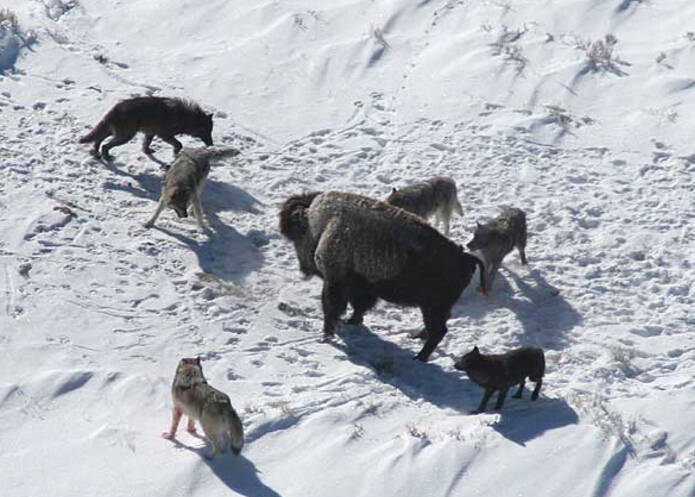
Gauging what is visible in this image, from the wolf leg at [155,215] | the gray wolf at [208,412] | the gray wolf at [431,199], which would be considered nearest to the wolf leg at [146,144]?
the wolf leg at [155,215]

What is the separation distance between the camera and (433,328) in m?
13.5

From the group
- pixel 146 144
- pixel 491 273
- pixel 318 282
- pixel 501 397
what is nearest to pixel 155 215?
pixel 146 144

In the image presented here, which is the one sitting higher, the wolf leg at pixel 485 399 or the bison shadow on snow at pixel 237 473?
the wolf leg at pixel 485 399

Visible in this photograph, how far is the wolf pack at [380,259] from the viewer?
38.8 feet

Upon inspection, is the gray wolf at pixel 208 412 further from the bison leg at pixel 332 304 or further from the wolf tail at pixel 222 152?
the wolf tail at pixel 222 152

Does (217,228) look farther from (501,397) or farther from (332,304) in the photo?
(501,397)

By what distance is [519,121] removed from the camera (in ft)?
60.4

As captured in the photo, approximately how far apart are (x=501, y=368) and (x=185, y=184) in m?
5.19

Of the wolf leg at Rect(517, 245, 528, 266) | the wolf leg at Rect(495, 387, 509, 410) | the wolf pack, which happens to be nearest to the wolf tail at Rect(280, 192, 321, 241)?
the wolf pack

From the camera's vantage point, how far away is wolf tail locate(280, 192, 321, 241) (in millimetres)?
14422

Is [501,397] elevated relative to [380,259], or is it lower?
lower

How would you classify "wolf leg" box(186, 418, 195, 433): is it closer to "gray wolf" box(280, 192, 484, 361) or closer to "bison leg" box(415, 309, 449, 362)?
"gray wolf" box(280, 192, 484, 361)

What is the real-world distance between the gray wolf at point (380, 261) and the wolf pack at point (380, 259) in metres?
0.01

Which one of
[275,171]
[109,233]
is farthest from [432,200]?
[109,233]
